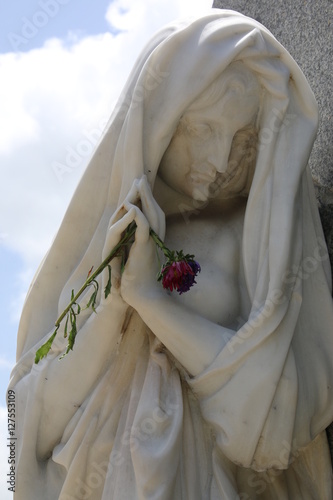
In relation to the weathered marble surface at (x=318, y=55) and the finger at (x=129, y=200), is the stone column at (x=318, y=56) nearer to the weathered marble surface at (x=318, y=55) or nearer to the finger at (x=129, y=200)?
the weathered marble surface at (x=318, y=55)

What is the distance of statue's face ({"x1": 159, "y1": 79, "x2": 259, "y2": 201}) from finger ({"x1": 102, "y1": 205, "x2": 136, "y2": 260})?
0.28 m

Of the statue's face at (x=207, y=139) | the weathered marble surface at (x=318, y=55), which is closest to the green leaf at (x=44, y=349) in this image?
the statue's face at (x=207, y=139)

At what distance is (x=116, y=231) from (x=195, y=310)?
33cm

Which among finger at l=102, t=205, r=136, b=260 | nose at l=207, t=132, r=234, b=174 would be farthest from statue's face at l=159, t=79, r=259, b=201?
finger at l=102, t=205, r=136, b=260

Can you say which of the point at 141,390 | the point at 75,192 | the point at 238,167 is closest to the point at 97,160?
the point at 75,192

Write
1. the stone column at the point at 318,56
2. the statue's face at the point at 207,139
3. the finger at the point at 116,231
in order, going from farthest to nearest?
the stone column at the point at 318,56, the statue's face at the point at 207,139, the finger at the point at 116,231

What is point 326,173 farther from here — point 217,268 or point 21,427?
point 21,427

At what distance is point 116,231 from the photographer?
3.20 metres

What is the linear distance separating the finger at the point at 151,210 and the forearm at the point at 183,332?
172 mm

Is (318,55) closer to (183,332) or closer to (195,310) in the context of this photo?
(195,310)

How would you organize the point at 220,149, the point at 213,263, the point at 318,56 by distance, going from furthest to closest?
1. the point at 318,56
2. the point at 213,263
3. the point at 220,149

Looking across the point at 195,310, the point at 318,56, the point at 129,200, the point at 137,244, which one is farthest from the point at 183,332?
the point at 318,56

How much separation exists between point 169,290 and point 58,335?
0.33 metres

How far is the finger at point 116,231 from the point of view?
10.4 ft
